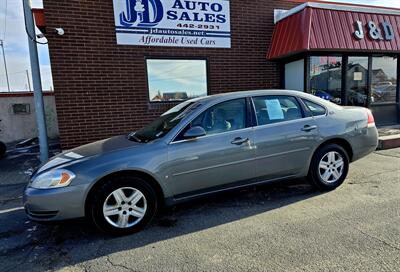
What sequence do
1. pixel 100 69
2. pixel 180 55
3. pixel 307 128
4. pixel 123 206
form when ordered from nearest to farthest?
pixel 123 206 → pixel 307 128 → pixel 100 69 → pixel 180 55

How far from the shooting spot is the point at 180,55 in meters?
7.64

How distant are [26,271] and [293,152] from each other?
3.43 m

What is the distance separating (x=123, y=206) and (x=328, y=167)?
9.93 ft

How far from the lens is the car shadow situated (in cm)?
301

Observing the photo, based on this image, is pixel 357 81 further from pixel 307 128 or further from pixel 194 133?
pixel 194 133

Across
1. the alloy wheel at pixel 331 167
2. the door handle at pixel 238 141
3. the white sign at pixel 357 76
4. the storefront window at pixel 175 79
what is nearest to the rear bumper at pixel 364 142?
the alloy wheel at pixel 331 167

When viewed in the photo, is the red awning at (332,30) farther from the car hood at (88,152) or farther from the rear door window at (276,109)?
the car hood at (88,152)

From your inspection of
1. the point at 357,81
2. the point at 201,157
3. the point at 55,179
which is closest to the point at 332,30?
the point at 357,81

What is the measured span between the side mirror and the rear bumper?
8.26 feet

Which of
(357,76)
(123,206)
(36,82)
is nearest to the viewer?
(123,206)

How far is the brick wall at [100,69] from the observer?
6723 millimetres

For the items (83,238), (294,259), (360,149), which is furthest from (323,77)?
(83,238)

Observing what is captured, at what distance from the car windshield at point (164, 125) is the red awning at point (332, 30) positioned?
4.30 m

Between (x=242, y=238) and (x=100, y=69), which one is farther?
(x=100, y=69)
